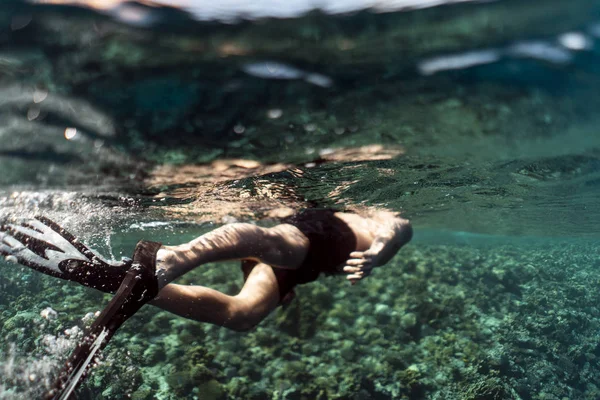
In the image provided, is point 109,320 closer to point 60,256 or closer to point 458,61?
point 60,256

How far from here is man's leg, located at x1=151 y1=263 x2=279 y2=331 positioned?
424 cm

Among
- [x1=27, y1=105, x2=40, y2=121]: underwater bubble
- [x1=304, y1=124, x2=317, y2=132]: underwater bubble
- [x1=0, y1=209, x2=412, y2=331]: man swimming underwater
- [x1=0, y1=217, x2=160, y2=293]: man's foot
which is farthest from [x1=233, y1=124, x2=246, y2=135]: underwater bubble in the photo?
[x1=27, y1=105, x2=40, y2=121]: underwater bubble

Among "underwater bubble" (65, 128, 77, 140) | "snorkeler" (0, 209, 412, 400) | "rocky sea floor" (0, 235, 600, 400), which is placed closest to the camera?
"snorkeler" (0, 209, 412, 400)

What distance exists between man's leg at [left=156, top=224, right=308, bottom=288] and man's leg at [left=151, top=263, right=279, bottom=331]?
34 centimetres

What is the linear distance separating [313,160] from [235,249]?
221cm

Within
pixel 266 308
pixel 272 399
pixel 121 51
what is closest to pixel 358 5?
pixel 121 51

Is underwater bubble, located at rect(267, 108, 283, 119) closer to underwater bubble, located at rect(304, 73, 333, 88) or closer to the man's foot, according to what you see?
underwater bubble, located at rect(304, 73, 333, 88)

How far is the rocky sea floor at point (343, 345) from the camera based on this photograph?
762 cm

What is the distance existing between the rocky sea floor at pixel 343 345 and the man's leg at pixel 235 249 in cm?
394

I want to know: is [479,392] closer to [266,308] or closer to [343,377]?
[343,377]

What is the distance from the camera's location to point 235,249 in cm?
477

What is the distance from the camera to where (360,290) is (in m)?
11.6

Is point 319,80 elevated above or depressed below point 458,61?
below

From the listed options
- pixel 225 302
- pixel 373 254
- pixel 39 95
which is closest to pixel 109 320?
pixel 225 302
